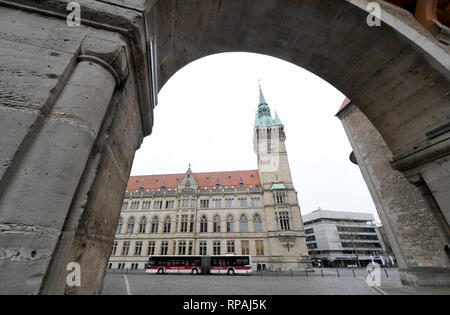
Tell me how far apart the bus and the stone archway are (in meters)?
20.3

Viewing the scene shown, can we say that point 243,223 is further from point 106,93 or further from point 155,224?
point 106,93

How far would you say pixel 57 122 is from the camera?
1.16m

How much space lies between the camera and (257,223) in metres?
28.9

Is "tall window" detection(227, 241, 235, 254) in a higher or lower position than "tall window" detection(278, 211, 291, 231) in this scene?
lower

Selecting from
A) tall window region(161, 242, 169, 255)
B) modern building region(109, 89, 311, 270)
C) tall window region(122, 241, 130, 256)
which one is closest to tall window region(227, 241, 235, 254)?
modern building region(109, 89, 311, 270)

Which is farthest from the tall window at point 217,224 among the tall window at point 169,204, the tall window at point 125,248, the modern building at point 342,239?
the modern building at point 342,239

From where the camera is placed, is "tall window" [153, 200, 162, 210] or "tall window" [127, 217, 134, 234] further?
"tall window" [153, 200, 162, 210]

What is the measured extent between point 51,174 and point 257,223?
99.8 ft

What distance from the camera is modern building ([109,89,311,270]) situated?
1057 inches

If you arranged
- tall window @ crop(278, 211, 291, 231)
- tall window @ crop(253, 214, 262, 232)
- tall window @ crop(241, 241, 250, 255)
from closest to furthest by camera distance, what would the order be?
tall window @ crop(278, 211, 291, 231) < tall window @ crop(241, 241, 250, 255) < tall window @ crop(253, 214, 262, 232)

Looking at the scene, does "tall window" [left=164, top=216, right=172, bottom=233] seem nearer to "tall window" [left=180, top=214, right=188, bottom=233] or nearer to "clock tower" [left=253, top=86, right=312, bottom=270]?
"tall window" [left=180, top=214, right=188, bottom=233]

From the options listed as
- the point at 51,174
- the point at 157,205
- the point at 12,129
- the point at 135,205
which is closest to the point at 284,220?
the point at 157,205
